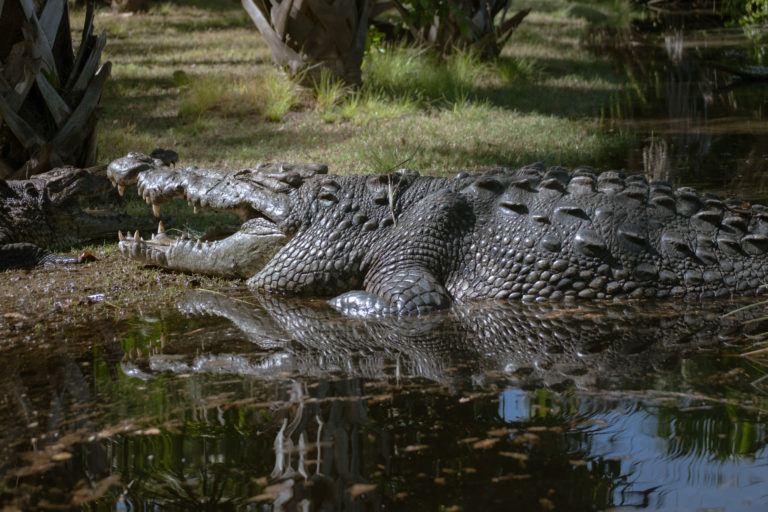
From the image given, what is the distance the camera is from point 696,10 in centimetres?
2470

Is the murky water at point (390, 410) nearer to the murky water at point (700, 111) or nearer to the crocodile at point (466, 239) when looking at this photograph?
the crocodile at point (466, 239)

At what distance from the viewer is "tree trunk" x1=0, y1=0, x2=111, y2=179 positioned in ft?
19.6

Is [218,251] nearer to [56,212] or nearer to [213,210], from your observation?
[213,210]

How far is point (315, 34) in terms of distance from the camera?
9250 mm

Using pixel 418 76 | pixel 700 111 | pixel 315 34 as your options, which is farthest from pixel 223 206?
pixel 700 111

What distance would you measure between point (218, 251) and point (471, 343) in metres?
1.99

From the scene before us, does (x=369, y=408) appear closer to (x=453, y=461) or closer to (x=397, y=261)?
(x=453, y=461)

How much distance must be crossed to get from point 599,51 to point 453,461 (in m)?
14.7

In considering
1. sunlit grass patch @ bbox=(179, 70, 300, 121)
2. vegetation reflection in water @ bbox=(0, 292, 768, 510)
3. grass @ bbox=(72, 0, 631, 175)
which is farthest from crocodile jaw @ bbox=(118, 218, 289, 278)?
sunlit grass patch @ bbox=(179, 70, 300, 121)

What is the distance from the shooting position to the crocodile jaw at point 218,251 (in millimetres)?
4691

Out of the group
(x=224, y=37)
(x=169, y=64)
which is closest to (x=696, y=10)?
(x=224, y=37)

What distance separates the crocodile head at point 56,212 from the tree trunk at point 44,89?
0.44 meters

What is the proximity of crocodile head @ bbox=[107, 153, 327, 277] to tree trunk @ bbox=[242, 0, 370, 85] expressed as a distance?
15.2 feet

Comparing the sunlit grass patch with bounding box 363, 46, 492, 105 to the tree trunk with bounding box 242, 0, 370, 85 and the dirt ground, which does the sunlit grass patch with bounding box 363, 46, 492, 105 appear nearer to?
the tree trunk with bounding box 242, 0, 370, 85
